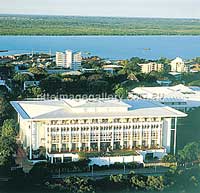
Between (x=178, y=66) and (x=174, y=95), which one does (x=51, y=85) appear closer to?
(x=174, y=95)

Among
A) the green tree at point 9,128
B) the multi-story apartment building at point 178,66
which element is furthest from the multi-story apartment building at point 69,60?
the green tree at point 9,128

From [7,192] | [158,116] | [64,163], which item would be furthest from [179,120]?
[7,192]

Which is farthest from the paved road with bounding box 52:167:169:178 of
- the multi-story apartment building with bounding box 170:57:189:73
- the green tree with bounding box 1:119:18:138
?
the multi-story apartment building with bounding box 170:57:189:73

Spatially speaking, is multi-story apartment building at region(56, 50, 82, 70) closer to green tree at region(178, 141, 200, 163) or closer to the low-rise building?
the low-rise building

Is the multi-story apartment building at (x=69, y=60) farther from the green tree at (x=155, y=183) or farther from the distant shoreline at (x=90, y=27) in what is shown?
the green tree at (x=155, y=183)

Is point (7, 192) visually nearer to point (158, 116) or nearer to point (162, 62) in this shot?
point (158, 116)
